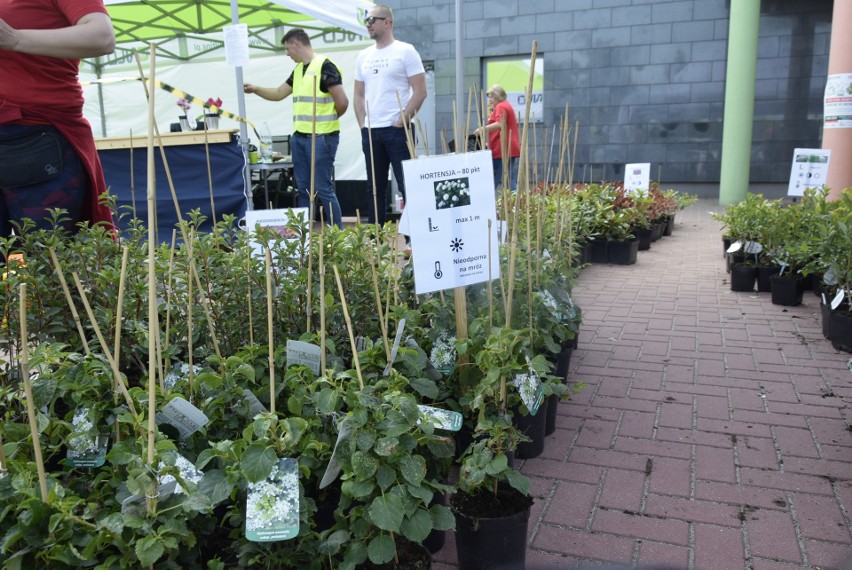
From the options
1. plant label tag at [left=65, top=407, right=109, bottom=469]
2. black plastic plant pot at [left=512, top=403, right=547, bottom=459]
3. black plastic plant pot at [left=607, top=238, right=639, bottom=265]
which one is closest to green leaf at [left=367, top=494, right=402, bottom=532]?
plant label tag at [left=65, top=407, right=109, bottom=469]

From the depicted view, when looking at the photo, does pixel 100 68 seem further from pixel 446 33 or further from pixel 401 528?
pixel 401 528

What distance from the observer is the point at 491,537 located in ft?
5.73

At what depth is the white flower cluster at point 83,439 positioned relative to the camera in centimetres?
163

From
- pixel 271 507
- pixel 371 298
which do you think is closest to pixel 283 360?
pixel 371 298

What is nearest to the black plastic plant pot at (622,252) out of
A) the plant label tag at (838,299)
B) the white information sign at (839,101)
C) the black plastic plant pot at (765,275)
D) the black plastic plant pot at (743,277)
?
the black plastic plant pot at (743,277)

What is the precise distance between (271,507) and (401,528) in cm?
28

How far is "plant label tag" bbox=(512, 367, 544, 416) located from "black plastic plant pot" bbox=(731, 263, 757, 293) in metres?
3.72

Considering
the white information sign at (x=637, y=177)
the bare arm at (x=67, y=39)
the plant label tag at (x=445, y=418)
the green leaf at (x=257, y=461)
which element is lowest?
the plant label tag at (x=445, y=418)

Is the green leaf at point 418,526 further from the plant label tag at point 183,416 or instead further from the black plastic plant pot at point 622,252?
the black plastic plant pot at point 622,252

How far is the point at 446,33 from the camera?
39.8 ft

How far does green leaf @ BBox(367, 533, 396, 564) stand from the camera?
145cm

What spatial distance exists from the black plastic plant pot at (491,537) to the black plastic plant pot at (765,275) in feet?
12.9

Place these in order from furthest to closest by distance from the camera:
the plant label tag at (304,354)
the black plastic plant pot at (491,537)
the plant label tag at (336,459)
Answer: the plant label tag at (304,354)
the black plastic plant pot at (491,537)
the plant label tag at (336,459)

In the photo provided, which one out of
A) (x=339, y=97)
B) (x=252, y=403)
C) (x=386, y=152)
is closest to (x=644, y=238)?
(x=386, y=152)
